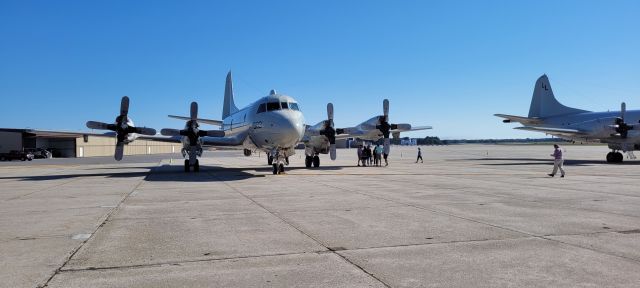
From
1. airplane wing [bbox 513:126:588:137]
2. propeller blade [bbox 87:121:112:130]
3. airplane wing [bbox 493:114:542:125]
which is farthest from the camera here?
airplane wing [bbox 493:114:542:125]

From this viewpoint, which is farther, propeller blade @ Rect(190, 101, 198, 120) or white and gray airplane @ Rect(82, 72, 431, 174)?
propeller blade @ Rect(190, 101, 198, 120)

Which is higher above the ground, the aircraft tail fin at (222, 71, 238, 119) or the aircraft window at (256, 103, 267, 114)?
the aircraft tail fin at (222, 71, 238, 119)

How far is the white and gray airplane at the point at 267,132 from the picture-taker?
2183cm

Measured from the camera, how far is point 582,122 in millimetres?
37625

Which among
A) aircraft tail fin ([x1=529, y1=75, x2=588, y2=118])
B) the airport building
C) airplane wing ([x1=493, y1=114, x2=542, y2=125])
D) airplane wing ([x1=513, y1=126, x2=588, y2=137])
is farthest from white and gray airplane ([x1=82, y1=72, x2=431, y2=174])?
the airport building

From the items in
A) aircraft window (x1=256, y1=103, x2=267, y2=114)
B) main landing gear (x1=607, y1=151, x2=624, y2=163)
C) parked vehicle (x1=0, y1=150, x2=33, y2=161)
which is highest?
aircraft window (x1=256, y1=103, x2=267, y2=114)

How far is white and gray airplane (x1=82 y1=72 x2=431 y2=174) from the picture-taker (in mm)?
21828

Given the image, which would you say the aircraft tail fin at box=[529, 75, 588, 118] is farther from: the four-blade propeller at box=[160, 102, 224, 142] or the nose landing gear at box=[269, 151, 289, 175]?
the four-blade propeller at box=[160, 102, 224, 142]

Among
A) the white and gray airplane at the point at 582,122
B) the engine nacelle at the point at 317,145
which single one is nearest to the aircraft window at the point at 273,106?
the engine nacelle at the point at 317,145

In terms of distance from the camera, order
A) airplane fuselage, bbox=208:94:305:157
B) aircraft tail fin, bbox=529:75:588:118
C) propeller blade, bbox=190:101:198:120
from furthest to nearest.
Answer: aircraft tail fin, bbox=529:75:588:118 < propeller blade, bbox=190:101:198:120 < airplane fuselage, bbox=208:94:305:157

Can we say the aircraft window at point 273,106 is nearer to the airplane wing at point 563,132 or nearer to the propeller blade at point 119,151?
the propeller blade at point 119,151

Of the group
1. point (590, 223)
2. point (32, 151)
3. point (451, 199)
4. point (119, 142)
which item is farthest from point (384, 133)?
point (32, 151)

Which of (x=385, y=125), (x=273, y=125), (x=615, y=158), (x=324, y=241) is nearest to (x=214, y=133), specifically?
(x=273, y=125)

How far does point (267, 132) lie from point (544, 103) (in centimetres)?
3340
